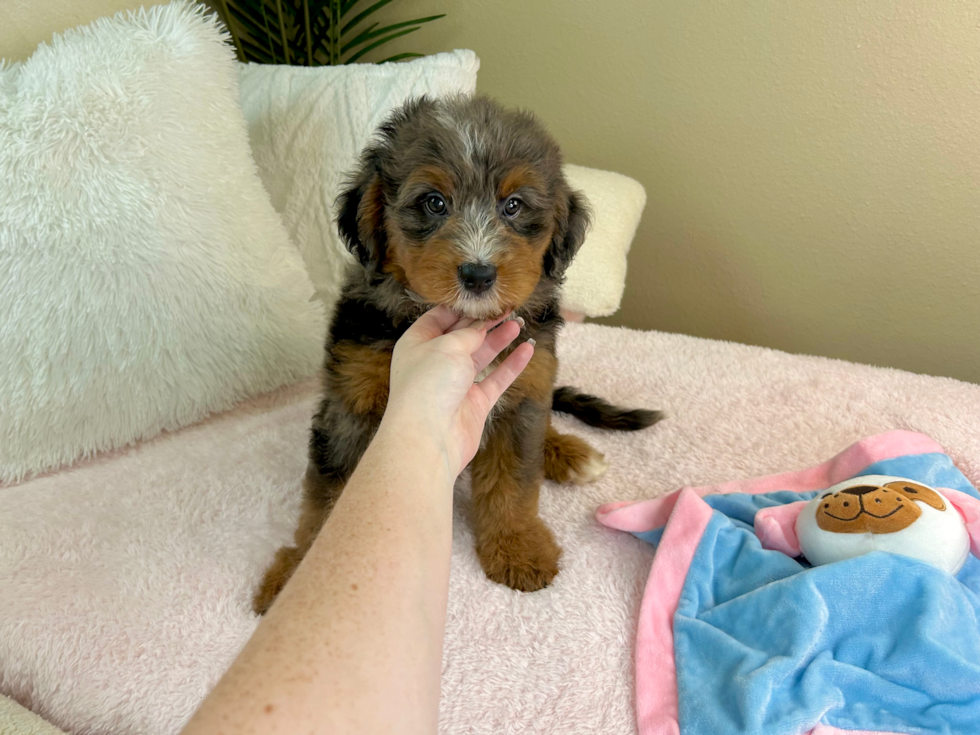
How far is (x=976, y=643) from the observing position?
1.50 m

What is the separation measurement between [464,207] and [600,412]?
3.84ft

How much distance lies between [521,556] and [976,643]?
1.10 metres

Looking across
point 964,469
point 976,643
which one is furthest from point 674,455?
point 976,643

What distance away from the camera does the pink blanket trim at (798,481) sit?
2043mm

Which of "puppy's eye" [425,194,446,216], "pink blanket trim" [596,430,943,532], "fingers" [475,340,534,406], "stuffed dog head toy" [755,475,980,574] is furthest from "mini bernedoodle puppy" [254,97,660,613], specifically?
"stuffed dog head toy" [755,475,980,574]

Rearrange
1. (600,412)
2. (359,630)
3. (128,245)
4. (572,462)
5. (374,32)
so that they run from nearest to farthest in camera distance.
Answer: (359,630) → (128,245) → (572,462) → (600,412) → (374,32)

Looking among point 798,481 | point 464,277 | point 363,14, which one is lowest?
point 798,481

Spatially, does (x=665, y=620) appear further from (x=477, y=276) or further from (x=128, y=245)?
(x=128, y=245)

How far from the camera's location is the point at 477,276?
1.63 metres

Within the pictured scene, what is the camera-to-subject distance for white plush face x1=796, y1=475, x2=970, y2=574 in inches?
64.9

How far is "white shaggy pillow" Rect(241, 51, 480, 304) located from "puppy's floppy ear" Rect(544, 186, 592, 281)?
1.13 metres

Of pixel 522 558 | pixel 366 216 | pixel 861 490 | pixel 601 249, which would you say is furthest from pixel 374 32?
pixel 861 490

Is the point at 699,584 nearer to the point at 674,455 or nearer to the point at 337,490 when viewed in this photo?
the point at 674,455

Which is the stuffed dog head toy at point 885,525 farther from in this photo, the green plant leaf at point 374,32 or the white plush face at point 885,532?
the green plant leaf at point 374,32
